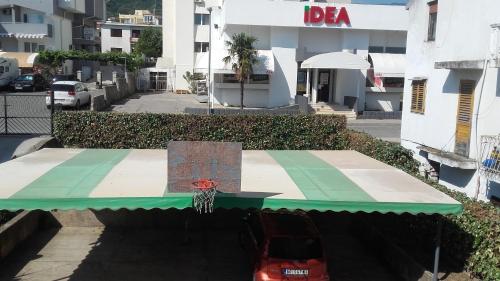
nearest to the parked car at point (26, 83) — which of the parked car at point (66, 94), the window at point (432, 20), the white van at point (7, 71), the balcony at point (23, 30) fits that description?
the white van at point (7, 71)

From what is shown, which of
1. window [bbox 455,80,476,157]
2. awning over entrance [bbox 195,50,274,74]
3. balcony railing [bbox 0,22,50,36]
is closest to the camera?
window [bbox 455,80,476,157]

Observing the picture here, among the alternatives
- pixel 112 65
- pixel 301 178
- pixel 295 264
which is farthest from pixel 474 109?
pixel 112 65

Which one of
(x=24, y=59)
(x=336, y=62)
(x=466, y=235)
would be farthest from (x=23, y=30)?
(x=466, y=235)

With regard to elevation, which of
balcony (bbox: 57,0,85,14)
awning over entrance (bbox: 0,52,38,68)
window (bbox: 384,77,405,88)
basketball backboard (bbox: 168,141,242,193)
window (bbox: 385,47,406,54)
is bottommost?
basketball backboard (bbox: 168,141,242,193)

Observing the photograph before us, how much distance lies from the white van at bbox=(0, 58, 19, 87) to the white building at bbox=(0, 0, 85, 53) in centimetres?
1120

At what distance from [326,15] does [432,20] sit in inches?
739

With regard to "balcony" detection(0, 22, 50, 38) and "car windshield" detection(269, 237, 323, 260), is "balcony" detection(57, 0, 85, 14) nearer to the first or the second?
"balcony" detection(0, 22, 50, 38)

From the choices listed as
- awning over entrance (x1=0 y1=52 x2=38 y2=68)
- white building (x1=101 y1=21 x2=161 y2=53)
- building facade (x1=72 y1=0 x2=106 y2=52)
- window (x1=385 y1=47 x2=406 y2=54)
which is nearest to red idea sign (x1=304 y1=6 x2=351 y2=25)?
window (x1=385 y1=47 x2=406 y2=54)

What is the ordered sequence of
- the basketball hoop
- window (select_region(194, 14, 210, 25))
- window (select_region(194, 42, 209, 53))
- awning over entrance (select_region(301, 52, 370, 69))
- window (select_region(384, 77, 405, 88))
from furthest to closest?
window (select_region(194, 42, 209, 53)) < window (select_region(194, 14, 210, 25)) < window (select_region(384, 77, 405, 88)) < awning over entrance (select_region(301, 52, 370, 69)) < the basketball hoop

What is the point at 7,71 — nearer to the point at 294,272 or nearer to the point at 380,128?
the point at 380,128

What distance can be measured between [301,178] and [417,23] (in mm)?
12082

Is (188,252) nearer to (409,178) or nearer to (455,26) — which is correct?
(409,178)

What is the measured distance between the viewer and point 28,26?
56812 millimetres

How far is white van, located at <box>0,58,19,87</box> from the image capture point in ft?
143
